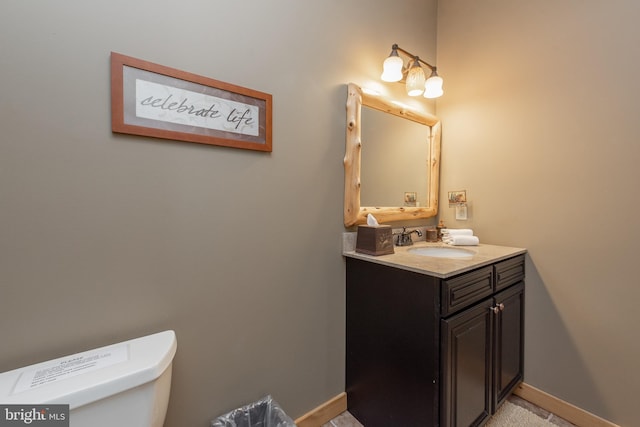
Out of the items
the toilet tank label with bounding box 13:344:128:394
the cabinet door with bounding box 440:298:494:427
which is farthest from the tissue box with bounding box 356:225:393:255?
the toilet tank label with bounding box 13:344:128:394

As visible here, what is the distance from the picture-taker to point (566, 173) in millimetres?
1405

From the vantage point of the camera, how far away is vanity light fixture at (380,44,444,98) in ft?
5.01

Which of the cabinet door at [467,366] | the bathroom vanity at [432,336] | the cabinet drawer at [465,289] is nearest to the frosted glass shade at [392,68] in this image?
the bathroom vanity at [432,336]

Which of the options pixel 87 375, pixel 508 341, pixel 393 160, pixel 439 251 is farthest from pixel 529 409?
pixel 87 375

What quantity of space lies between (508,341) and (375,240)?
37.2 inches

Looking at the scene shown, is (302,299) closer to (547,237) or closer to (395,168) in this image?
(395,168)

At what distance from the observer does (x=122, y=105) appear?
34.5 inches

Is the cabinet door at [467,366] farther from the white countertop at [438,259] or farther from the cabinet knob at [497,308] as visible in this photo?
the white countertop at [438,259]

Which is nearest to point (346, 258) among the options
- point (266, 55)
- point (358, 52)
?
point (266, 55)

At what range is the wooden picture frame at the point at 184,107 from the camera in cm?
88

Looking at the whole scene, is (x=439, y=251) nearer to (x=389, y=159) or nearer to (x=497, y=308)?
(x=497, y=308)

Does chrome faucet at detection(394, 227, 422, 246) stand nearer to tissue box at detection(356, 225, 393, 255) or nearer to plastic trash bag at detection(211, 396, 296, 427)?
tissue box at detection(356, 225, 393, 255)

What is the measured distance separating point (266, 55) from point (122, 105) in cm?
63

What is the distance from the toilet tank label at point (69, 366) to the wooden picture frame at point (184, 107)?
71 cm
